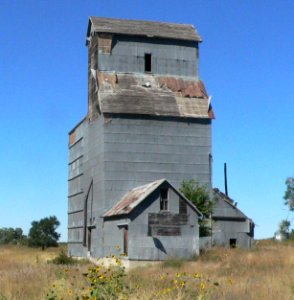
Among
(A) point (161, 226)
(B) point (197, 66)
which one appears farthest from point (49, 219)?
(A) point (161, 226)

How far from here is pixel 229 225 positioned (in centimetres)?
4388

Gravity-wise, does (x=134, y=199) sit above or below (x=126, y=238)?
above

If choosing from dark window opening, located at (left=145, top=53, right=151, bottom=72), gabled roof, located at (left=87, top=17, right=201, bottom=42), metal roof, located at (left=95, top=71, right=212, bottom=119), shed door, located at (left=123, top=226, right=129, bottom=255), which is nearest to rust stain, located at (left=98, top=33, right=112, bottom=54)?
gabled roof, located at (left=87, top=17, right=201, bottom=42)

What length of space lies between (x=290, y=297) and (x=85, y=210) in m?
32.9

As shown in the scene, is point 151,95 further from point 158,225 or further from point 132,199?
point 158,225

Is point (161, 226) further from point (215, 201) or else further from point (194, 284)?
point (194, 284)

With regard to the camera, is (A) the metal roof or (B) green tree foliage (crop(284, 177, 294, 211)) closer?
(A) the metal roof

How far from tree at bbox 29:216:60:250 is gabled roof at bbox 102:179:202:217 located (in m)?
46.7

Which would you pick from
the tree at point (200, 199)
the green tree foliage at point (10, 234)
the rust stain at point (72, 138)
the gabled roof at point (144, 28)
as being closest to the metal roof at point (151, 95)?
the gabled roof at point (144, 28)

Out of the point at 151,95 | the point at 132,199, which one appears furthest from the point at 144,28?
the point at 132,199

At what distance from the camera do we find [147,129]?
42594 mm

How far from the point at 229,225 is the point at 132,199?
353 inches

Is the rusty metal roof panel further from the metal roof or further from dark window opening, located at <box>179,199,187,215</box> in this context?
the metal roof

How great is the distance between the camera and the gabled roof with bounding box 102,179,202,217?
36.8 metres
